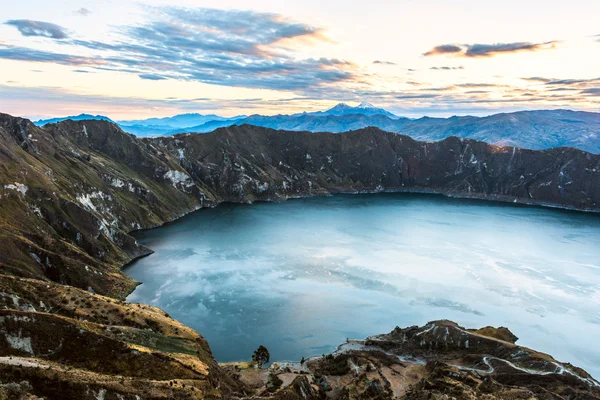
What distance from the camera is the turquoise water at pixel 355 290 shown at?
105 m

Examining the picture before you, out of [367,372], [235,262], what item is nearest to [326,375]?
[367,372]

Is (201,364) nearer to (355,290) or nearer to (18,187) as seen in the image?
(355,290)

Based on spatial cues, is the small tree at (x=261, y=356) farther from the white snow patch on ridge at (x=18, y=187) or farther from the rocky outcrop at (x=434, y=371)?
the white snow patch on ridge at (x=18, y=187)

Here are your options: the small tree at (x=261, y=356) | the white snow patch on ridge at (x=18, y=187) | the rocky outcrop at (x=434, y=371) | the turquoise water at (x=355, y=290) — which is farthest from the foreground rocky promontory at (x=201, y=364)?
the white snow patch on ridge at (x=18, y=187)

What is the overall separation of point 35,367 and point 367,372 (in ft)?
196

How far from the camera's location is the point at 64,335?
192 ft

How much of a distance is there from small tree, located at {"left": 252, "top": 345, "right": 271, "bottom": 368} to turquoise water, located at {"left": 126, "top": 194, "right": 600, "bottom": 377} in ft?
11.8

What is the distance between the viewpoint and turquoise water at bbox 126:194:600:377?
10544 cm

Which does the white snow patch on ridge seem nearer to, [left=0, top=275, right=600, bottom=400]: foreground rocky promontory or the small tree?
[left=0, top=275, right=600, bottom=400]: foreground rocky promontory

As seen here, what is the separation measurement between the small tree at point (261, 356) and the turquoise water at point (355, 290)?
3601mm

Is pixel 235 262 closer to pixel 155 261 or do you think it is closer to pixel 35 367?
pixel 155 261

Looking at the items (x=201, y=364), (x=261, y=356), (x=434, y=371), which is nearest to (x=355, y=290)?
(x=261, y=356)

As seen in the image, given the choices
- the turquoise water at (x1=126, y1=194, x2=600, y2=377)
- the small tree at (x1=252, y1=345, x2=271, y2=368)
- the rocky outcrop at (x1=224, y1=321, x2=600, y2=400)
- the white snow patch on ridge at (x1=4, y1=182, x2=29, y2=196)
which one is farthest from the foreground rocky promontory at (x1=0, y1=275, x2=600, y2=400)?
the white snow patch on ridge at (x1=4, y1=182, x2=29, y2=196)

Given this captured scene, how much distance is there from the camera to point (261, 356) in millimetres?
89562
